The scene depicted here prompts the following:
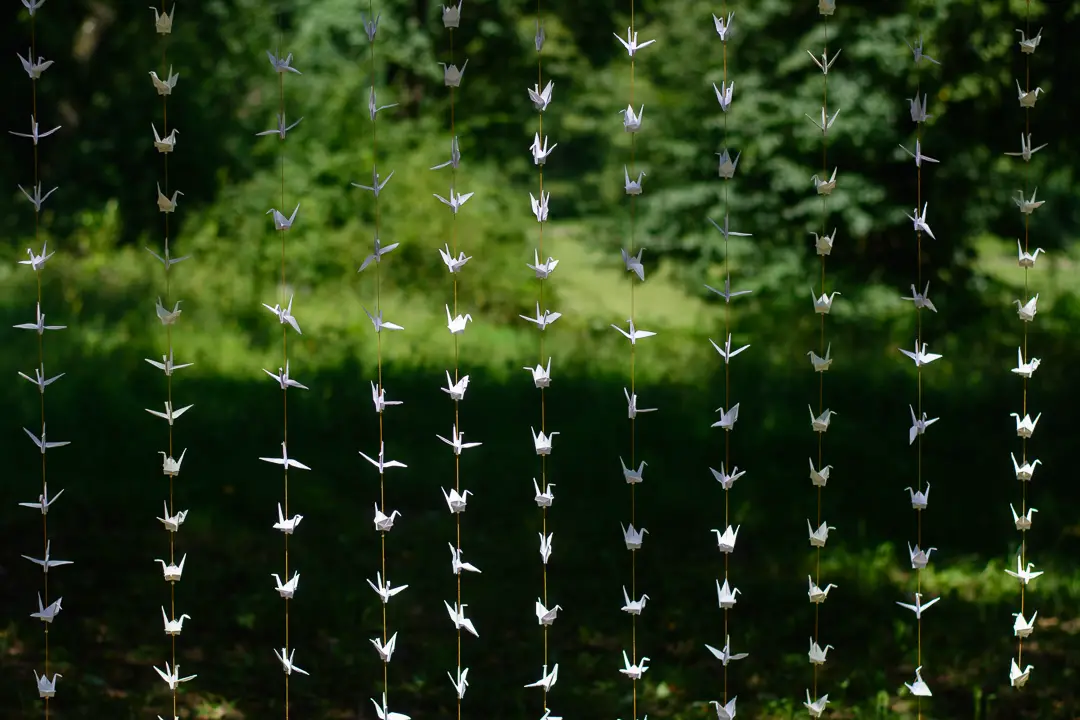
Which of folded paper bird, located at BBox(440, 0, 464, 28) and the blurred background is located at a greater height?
the blurred background

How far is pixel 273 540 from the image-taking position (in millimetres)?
5566

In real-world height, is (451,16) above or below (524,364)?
below

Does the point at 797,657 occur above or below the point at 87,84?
below

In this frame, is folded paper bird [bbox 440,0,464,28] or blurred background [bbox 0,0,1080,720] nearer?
folded paper bird [bbox 440,0,464,28]

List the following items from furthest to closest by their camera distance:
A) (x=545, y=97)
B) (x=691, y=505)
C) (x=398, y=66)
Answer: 1. (x=398, y=66)
2. (x=691, y=505)
3. (x=545, y=97)

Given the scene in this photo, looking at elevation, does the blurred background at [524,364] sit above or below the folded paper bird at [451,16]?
above

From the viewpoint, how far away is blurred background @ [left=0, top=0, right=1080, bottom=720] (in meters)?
4.47

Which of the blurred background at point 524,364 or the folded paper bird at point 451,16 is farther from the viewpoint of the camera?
the blurred background at point 524,364

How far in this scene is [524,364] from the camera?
921 centimetres

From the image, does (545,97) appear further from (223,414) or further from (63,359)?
(63,359)

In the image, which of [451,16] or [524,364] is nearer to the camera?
[451,16]

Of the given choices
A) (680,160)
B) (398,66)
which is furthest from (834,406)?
(398,66)

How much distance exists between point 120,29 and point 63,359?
3.19 meters

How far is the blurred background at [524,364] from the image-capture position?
4.47 metres
